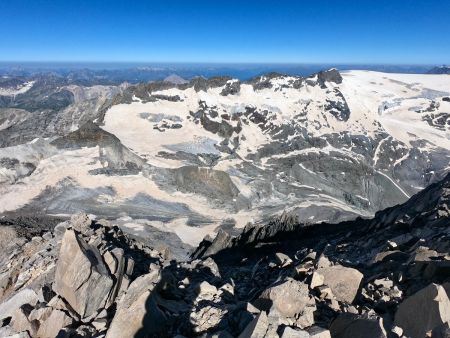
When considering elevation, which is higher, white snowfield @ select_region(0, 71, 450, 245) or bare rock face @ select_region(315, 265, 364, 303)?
bare rock face @ select_region(315, 265, 364, 303)

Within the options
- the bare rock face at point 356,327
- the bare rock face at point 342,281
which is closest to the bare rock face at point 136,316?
the bare rock face at point 356,327

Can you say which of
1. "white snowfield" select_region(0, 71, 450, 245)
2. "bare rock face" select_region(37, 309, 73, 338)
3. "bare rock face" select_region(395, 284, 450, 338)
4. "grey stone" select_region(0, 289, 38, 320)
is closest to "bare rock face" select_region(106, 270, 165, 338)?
"bare rock face" select_region(37, 309, 73, 338)

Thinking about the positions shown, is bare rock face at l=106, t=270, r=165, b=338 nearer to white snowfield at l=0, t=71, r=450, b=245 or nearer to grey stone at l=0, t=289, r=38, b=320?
grey stone at l=0, t=289, r=38, b=320

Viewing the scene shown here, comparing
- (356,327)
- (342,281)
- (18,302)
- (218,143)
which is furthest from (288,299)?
(218,143)

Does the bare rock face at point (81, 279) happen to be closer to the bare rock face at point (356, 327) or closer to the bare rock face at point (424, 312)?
the bare rock face at point (356, 327)

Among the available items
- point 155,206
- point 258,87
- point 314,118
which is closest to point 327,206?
point 155,206

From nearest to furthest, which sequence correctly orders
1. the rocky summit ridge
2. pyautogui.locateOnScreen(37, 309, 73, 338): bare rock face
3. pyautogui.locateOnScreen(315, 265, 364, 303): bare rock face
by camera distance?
the rocky summit ridge < pyautogui.locateOnScreen(37, 309, 73, 338): bare rock face < pyautogui.locateOnScreen(315, 265, 364, 303): bare rock face
